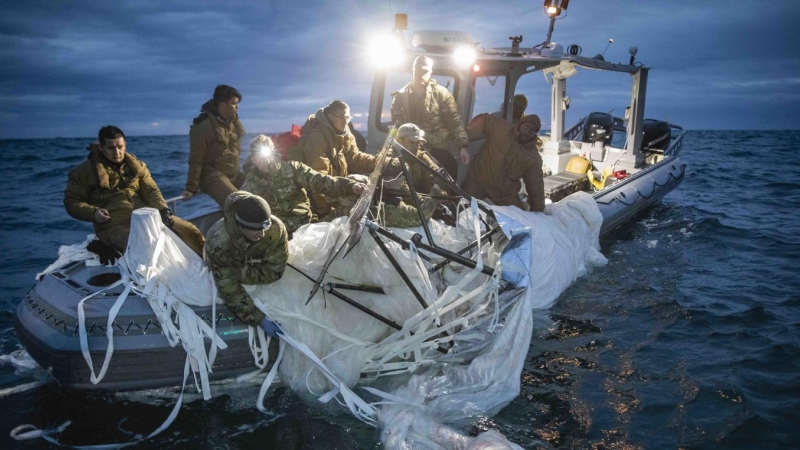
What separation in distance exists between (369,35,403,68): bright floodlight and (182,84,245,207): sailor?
7.21 ft

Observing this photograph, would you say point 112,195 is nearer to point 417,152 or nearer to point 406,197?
point 406,197

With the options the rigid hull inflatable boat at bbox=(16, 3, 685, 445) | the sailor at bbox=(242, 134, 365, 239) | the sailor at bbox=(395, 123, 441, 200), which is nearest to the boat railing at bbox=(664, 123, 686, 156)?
the sailor at bbox=(395, 123, 441, 200)

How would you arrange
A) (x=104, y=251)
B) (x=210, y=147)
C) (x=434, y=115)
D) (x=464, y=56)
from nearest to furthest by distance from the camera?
(x=104, y=251), (x=210, y=147), (x=434, y=115), (x=464, y=56)

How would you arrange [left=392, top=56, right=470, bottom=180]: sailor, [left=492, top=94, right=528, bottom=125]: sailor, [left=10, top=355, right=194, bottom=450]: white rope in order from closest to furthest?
[left=10, top=355, right=194, bottom=450]: white rope < [left=392, top=56, right=470, bottom=180]: sailor < [left=492, top=94, right=528, bottom=125]: sailor

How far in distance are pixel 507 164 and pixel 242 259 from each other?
141 inches

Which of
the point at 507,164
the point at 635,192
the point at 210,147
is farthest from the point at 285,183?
the point at 635,192

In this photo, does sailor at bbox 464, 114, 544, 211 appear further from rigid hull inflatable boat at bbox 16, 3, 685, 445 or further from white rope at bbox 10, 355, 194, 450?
white rope at bbox 10, 355, 194, 450

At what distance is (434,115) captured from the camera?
593 centimetres

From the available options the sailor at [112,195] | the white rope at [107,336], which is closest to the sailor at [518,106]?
the sailor at [112,195]

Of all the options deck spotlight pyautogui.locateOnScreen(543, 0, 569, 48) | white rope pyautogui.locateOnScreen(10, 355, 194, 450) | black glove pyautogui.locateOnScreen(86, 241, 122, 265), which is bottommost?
white rope pyautogui.locateOnScreen(10, 355, 194, 450)

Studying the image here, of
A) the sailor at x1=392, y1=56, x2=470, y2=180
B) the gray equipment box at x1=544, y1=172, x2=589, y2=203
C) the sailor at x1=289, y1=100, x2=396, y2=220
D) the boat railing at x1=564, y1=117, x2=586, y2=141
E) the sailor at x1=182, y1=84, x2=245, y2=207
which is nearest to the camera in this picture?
the sailor at x1=289, y1=100, x2=396, y2=220

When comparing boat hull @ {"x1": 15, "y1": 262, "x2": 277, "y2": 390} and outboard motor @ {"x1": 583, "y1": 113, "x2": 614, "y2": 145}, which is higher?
outboard motor @ {"x1": 583, "y1": 113, "x2": 614, "y2": 145}

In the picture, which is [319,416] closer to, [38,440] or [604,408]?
[38,440]

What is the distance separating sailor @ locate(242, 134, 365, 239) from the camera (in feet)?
14.2
